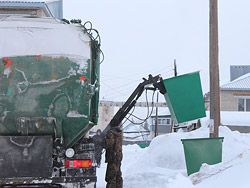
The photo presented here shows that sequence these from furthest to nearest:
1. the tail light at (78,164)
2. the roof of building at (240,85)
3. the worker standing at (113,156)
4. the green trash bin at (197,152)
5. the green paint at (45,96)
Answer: the roof of building at (240,85) < the green trash bin at (197,152) < the worker standing at (113,156) < the tail light at (78,164) < the green paint at (45,96)

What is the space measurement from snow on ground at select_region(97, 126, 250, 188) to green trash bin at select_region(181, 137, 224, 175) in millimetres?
326

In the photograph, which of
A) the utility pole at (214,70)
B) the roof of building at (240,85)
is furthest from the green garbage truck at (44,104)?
the roof of building at (240,85)

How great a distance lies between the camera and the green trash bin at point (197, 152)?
30.7 feet

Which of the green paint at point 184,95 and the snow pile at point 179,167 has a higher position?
the green paint at point 184,95

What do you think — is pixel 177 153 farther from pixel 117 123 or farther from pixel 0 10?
pixel 0 10

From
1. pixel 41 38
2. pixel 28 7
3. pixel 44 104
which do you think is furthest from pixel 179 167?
pixel 28 7

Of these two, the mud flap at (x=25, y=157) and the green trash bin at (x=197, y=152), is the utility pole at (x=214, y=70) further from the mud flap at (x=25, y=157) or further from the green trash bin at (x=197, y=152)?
the mud flap at (x=25, y=157)

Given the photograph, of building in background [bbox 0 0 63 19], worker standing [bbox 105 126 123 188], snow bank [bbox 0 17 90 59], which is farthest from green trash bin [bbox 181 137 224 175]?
building in background [bbox 0 0 63 19]

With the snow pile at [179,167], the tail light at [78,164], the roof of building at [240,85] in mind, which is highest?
the roof of building at [240,85]

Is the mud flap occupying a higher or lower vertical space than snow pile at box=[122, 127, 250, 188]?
higher

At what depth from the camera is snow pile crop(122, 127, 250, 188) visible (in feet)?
→ 24.0

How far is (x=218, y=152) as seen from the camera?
984 centimetres

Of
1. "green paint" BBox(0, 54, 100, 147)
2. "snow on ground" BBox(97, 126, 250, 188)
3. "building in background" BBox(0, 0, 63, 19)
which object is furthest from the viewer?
"building in background" BBox(0, 0, 63, 19)

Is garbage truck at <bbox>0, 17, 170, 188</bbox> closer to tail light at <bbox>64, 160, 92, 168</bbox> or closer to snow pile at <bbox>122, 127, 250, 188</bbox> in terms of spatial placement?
tail light at <bbox>64, 160, 92, 168</bbox>
